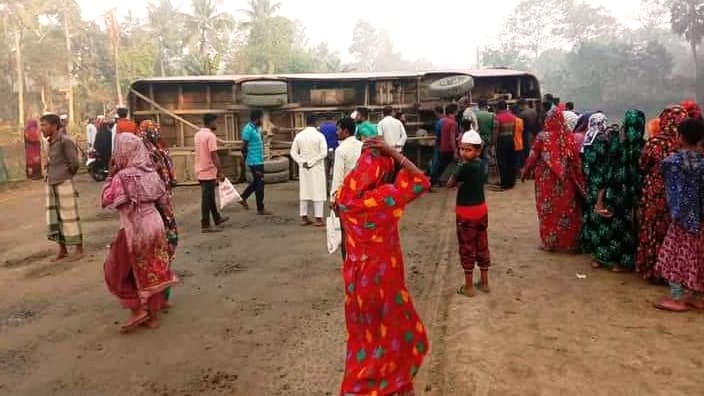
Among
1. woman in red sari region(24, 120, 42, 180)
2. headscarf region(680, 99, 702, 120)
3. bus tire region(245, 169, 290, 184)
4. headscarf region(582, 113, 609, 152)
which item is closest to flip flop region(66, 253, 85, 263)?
woman in red sari region(24, 120, 42, 180)

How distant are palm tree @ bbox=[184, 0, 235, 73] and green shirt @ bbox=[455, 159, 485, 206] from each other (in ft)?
129

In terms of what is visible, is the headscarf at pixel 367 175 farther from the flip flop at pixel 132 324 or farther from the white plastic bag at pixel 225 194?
the white plastic bag at pixel 225 194

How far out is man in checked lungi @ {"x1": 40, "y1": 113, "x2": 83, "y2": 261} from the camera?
263 inches

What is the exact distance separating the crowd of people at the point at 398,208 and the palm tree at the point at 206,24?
122ft

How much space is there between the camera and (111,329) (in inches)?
183

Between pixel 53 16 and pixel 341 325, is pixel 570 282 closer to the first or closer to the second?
pixel 341 325

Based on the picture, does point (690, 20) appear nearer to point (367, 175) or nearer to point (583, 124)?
point (583, 124)

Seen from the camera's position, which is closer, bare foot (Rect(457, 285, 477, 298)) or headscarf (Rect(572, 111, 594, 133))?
bare foot (Rect(457, 285, 477, 298))

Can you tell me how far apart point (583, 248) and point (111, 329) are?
4749 mm

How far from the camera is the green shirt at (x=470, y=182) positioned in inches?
Answer: 190

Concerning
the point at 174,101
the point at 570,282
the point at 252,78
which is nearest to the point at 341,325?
the point at 570,282

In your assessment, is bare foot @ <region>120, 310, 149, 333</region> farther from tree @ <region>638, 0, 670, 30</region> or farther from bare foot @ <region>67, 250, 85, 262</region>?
tree @ <region>638, 0, 670, 30</region>

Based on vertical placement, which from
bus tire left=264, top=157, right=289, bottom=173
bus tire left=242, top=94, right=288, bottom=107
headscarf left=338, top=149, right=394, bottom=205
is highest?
bus tire left=242, top=94, right=288, bottom=107

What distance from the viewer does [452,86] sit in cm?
1243
